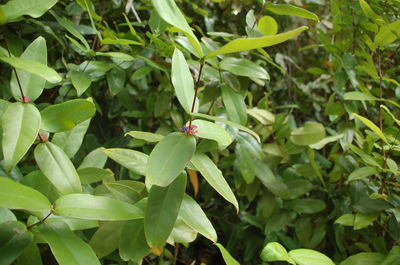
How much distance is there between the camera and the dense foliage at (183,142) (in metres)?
0.45

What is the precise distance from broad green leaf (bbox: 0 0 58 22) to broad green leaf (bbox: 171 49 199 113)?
21 centimetres

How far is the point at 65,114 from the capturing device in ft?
1.65

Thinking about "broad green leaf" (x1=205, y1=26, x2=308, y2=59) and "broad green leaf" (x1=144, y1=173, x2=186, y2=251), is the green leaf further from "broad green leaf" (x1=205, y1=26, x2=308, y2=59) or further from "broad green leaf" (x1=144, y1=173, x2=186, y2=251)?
"broad green leaf" (x1=205, y1=26, x2=308, y2=59)

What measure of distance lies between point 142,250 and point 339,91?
77 cm

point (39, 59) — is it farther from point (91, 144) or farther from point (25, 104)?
point (91, 144)

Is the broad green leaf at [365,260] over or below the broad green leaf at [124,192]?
below

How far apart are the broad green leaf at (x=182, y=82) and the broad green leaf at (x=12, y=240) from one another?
26 cm

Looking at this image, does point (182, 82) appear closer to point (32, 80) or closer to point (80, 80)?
point (32, 80)

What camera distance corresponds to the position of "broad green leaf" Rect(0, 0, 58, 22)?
0.48 m

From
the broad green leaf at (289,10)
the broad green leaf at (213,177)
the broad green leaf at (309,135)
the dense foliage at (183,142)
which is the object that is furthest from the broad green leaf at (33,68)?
the broad green leaf at (309,135)

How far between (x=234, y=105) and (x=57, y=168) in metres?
0.37

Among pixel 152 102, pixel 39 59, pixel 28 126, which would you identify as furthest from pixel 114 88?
pixel 28 126

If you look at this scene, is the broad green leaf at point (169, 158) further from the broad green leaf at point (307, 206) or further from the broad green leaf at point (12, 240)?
the broad green leaf at point (307, 206)

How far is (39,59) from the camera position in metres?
0.55
